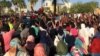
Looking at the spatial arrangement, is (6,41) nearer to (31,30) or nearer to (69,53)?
(31,30)

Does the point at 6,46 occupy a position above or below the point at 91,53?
above

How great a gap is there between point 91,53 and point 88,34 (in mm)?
3230

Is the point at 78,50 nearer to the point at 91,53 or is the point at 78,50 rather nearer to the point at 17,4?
the point at 91,53

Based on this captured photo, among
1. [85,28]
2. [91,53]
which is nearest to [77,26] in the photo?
[85,28]

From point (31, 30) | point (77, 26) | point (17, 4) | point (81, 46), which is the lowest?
point (17, 4)

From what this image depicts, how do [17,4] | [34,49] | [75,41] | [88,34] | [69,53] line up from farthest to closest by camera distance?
1. [17,4]
2. [88,34]
3. [75,41]
4. [69,53]
5. [34,49]

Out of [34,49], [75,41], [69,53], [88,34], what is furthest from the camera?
[88,34]

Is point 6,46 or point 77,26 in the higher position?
point 6,46

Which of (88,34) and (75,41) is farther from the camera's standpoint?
(88,34)

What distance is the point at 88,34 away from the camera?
14977mm

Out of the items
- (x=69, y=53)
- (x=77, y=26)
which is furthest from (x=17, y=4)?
(x=69, y=53)

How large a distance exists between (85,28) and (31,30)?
526cm

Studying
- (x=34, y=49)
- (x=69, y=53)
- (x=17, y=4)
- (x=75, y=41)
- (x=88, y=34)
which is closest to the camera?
(x=34, y=49)

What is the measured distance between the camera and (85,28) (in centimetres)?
1538
